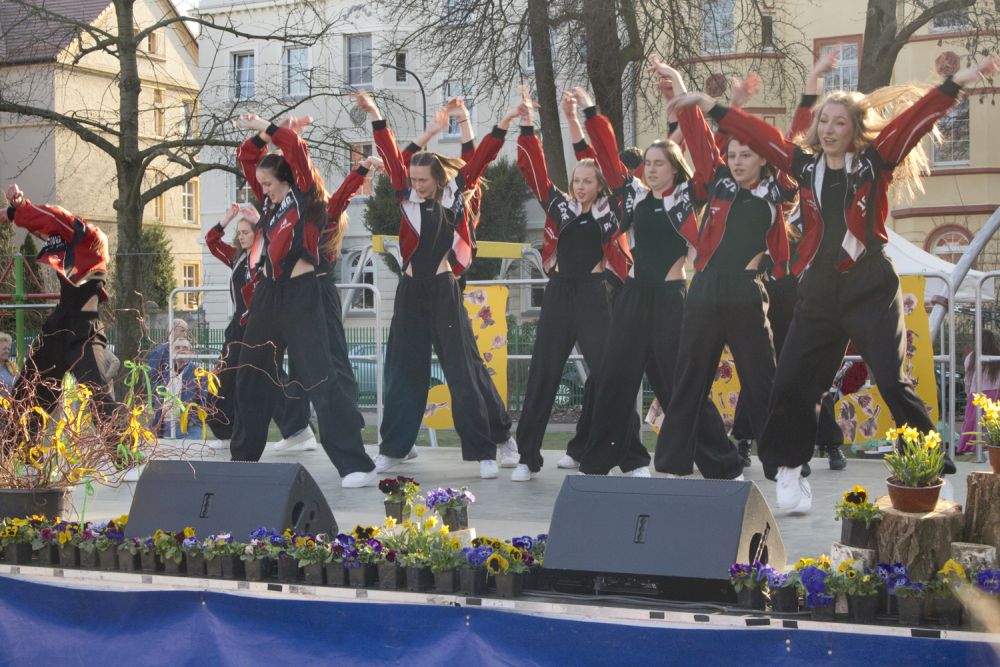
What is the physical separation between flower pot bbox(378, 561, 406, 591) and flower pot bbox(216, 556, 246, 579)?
551 mm

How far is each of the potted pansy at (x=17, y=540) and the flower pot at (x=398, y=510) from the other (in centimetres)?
139

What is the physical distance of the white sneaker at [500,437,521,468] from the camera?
25.5ft

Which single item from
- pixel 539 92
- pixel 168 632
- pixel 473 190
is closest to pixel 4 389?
pixel 168 632

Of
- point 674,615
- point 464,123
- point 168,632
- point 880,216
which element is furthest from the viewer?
point 464,123

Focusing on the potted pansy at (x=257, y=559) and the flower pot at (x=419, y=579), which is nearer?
the flower pot at (x=419, y=579)

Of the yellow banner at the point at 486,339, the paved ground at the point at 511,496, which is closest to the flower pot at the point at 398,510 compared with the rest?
the paved ground at the point at 511,496

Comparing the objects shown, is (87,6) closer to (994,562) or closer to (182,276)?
(182,276)

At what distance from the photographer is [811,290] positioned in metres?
5.34

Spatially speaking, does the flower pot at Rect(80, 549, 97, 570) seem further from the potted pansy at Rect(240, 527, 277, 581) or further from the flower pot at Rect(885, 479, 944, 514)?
the flower pot at Rect(885, 479, 944, 514)

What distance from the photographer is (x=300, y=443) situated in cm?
889

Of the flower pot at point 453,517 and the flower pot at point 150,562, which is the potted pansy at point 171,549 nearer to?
the flower pot at point 150,562

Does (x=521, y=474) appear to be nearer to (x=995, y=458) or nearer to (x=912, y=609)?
(x=995, y=458)

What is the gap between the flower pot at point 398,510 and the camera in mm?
4902

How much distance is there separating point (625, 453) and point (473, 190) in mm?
1949
